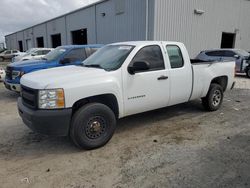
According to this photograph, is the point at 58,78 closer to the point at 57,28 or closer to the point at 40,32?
the point at 57,28

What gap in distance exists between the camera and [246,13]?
2158cm

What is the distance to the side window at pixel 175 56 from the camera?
5.10 metres

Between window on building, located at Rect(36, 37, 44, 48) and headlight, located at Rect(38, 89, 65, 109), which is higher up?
window on building, located at Rect(36, 37, 44, 48)

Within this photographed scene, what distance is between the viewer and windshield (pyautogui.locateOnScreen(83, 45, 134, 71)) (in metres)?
4.46

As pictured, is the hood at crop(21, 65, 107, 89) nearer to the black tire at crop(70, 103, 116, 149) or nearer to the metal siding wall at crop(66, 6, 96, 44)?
the black tire at crop(70, 103, 116, 149)

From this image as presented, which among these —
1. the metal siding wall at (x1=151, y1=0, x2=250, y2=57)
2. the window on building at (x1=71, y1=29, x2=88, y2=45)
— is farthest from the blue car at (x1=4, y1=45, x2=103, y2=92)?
the window on building at (x1=71, y1=29, x2=88, y2=45)

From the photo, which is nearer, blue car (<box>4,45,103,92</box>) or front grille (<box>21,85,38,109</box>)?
front grille (<box>21,85,38,109</box>)

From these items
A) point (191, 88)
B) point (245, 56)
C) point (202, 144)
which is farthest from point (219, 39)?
point (202, 144)

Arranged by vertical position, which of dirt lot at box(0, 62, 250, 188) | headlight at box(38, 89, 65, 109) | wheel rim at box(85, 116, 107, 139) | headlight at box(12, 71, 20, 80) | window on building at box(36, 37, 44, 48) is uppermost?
window on building at box(36, 37, 44, 48)

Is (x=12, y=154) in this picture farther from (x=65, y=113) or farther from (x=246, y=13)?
(x=246, y=13)

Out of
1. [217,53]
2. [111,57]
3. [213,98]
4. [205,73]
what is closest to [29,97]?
[111,57]

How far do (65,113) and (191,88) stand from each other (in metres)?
3.14

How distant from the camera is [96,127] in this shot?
4.09 metres

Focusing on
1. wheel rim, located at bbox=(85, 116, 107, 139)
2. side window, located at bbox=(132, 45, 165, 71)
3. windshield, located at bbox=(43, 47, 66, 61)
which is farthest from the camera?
windshield, located at bbox=(43, 47, 66, 61)
